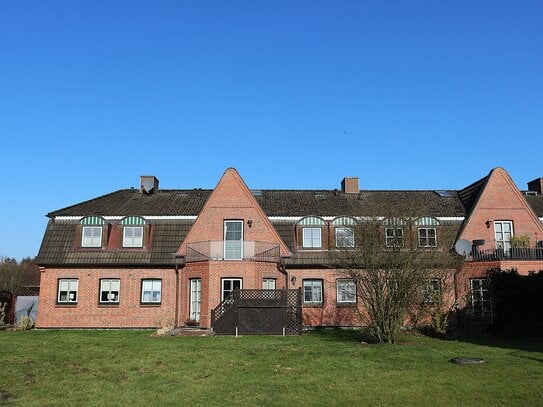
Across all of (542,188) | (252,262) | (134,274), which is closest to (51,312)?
(134,274)

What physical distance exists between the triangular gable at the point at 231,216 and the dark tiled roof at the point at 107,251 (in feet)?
2.24

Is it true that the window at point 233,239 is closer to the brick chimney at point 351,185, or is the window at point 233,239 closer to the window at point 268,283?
the window at point 268,283

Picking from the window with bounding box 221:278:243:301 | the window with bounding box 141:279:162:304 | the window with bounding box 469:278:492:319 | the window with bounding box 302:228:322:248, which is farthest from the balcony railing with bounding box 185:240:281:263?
the window with bounding box 469:278:492:319

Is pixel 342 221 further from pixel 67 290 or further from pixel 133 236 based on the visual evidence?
pixel 67 290

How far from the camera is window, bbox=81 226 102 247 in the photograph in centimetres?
2789

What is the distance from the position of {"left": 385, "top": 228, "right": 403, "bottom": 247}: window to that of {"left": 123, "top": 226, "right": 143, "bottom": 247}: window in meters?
14.2

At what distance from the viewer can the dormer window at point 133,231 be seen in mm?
27891

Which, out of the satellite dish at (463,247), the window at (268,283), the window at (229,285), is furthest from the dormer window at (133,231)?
the satellite dish at (463,247)

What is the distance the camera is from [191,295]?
2656 cm

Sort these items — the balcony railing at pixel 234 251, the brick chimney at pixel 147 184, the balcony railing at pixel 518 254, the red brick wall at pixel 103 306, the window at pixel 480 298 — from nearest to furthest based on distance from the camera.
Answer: the balcony railing at pixel 518 254 < the window at pixel 480 298 < the balcony railing at pixel 234 251 < the red brick wall at pixel 103 306 < the brick chimney at pixel 147 184

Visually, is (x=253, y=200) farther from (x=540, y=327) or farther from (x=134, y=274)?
(x=540, y=327)

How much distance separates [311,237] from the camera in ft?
92.5

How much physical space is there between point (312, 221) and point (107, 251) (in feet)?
36.7

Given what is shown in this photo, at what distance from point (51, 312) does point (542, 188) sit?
30.7 meters
